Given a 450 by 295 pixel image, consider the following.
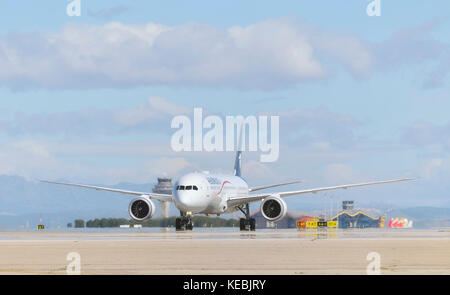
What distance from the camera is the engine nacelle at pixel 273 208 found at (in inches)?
2159

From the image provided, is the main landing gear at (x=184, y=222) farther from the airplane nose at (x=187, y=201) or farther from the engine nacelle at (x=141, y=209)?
the engine nacelle at (x=141, y=209)

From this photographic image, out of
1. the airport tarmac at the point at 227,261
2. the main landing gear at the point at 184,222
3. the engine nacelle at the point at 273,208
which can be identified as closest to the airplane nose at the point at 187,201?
the main landing gear at the point at 184,222

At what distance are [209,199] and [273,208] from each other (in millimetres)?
4921

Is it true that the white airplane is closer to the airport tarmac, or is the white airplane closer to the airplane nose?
the airplane nose

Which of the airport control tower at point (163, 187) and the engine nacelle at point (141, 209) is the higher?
the airport control tower at point (163, 187)

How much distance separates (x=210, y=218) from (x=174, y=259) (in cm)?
4787

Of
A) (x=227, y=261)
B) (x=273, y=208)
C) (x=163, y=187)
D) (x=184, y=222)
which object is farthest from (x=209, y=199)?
(x=163, y=187)

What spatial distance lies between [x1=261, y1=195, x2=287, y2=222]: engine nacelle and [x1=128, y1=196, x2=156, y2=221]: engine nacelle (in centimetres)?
851

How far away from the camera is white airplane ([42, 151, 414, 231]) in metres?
52.8

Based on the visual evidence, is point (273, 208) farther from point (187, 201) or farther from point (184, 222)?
point (187, 201)

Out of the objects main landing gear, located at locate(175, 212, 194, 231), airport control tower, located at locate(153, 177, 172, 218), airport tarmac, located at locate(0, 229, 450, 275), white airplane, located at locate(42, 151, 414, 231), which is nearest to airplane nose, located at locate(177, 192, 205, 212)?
white airplane, located at locate(42, 151, 414, 231)
